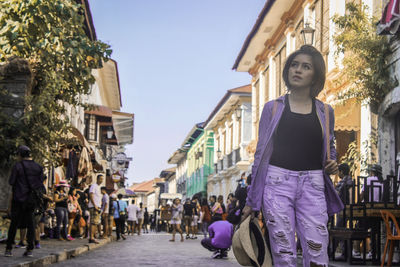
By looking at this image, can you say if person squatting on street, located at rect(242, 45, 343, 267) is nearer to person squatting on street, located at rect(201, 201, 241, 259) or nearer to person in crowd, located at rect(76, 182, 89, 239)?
person squatting on street, located at rect(201, 201, 241, 259)

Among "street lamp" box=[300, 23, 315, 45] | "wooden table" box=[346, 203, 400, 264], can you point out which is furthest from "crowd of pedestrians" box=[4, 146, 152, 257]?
"street lamp" box=[300, 23, 315, 45]

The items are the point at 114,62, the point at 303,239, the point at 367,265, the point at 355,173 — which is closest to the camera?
the point at 303,239

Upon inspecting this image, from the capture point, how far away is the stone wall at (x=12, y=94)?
12922mm

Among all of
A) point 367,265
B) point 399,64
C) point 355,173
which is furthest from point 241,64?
point 367,265

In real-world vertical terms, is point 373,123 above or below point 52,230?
above

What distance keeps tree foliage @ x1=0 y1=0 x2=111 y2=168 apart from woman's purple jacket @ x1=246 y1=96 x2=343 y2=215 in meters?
8.21

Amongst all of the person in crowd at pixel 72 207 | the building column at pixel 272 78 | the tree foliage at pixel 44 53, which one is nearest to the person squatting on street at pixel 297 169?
the tree foliage at pixel 44 53

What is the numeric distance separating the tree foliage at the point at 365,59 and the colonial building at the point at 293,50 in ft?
2.13

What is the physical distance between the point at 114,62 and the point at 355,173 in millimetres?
18707

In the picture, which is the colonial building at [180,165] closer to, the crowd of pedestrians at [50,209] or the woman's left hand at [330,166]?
the crowd of pedestrians at [50,209]

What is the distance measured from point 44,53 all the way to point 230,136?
110ft

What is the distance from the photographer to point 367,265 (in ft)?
36.2

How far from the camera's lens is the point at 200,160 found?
61.1 m

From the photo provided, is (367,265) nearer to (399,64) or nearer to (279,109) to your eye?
(399,64)
